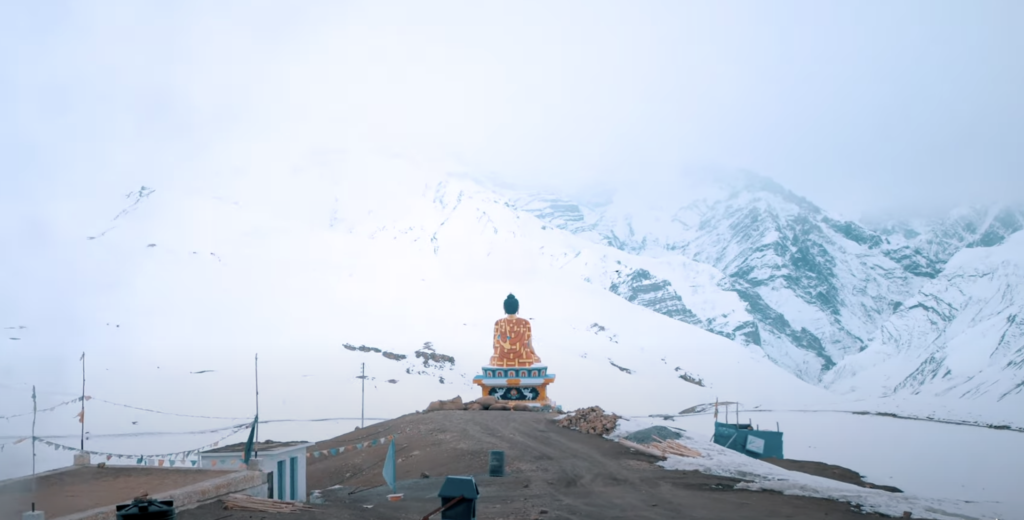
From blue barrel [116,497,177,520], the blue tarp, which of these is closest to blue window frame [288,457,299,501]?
blue barrel [116,497,177,520]

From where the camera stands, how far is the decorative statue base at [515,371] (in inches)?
1585

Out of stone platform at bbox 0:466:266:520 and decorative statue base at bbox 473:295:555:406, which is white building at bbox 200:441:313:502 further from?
decorative statue base at bbox 473:295:555:406

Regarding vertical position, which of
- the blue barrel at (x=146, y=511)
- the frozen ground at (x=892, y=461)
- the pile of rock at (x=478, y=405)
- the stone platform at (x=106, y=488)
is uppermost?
the blue barrel at (x=146, y=511)

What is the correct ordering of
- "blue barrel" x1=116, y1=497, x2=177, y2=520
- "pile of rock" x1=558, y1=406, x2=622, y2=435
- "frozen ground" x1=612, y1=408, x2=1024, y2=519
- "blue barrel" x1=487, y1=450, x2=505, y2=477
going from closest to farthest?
1. "blue barrel" x1=116, y1=497, x2=177, y2=520
2. "frozen ground" x1=612, y1=408, x2=1024, y2=519
3. "blue barrel" x1=487, y1=450, x2=505, y2=477
4. "pile of rock" x1=558, y1=406, x2=622, y2=435

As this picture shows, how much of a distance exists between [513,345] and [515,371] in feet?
4.58

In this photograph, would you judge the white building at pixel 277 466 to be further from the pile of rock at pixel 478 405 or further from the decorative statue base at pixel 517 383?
the decorative statue base at pixel 517 383

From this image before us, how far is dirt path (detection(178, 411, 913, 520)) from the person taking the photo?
602 inches

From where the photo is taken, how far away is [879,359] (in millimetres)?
141875

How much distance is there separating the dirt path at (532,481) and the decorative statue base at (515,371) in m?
8.61

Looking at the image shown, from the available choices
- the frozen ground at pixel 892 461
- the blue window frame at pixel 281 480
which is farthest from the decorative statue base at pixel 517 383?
the blue window frame at pixel 281 480

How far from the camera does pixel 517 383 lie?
132 feet

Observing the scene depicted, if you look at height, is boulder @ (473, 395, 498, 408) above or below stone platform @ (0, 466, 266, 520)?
below

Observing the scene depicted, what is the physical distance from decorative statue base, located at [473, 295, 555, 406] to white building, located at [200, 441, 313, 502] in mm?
21168

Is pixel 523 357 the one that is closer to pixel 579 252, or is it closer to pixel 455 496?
pixel 455 496
